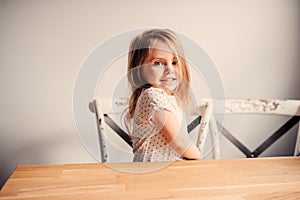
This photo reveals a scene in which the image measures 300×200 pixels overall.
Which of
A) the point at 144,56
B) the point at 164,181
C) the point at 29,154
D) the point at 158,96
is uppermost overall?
the point at 144,56

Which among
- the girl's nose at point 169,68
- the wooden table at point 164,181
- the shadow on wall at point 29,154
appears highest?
the girl's nose at point 169,68

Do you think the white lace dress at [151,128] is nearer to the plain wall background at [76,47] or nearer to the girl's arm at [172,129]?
the girl's arm at [172,129]

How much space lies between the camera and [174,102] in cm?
101

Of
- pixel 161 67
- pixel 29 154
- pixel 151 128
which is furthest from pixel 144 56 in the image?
pixel 29 154

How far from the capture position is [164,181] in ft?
2.67

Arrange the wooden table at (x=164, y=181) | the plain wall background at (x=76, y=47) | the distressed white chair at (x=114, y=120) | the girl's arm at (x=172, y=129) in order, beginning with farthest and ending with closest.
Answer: the plain wall background at (x=76, y=47) < the distressed white chair at (x=114, y=120) < the girl's arm at (x=172, y=129) < the wooden table at (x=164, y=181)

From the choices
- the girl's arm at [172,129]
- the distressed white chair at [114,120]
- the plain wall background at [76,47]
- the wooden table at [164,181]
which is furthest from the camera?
the plain wall background at [76,47]

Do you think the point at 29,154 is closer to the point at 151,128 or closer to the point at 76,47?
the point at 76,47

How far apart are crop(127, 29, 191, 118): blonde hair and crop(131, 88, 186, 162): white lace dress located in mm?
32

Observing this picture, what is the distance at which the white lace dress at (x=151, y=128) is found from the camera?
95 cm

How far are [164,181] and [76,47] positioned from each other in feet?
3.00

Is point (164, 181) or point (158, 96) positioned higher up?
point (158, 96)

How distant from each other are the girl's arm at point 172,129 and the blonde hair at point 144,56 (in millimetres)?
100

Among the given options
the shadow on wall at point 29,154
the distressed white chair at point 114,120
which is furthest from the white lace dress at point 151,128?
the shadow on wall at point 29,154
